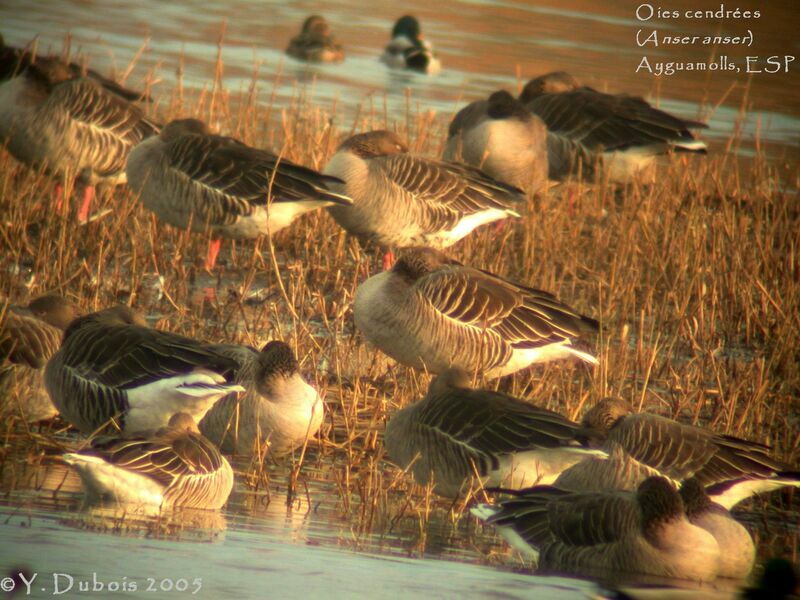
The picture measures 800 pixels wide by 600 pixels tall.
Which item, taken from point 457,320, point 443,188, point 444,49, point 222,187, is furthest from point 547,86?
point 444,49

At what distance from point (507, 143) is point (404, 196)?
2.46 m

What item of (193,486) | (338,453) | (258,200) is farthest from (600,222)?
(193,486)

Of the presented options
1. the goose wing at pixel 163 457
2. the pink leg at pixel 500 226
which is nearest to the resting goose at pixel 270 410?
the goose wing at pixel 163 457

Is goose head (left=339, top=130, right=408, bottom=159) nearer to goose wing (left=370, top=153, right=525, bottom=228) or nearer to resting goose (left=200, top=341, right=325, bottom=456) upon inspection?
goose wing (left=370, top=153, right=525, bottom=228)

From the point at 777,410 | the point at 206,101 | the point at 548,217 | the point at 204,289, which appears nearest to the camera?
Result: the point at 777,410

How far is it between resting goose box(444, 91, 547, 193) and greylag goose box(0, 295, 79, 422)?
6.00 meters

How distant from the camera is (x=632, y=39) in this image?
30.7 m

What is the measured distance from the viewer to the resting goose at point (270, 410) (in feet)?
24.8

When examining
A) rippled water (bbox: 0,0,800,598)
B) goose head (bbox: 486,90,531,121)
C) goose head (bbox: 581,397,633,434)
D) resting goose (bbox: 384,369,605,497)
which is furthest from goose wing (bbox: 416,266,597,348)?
goose head (bbox: 486,90,531,121)

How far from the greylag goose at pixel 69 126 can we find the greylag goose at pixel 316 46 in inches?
481

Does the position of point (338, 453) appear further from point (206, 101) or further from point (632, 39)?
point (632, 39)

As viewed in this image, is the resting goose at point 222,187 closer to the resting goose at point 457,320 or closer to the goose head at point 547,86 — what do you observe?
the resting goose at point 457,320

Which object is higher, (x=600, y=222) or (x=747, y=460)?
(x=600, y=222)

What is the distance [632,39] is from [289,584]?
1055 inches
